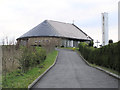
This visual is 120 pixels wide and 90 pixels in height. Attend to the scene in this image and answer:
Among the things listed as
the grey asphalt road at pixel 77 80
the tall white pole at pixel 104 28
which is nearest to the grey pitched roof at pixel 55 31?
Result: the tall white pole at pixel 104 28

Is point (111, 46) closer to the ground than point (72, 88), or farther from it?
farther from it

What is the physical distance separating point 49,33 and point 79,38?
976 cm

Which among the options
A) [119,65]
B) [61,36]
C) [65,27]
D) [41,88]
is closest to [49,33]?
[61,36]

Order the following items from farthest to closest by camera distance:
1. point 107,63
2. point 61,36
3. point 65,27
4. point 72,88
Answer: point 65,27 < point 61,36 < point 107,63 < point 72,88

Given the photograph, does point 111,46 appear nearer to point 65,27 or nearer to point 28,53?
point 28,53

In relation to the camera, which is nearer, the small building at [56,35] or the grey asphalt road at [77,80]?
the grey asphalt road at [77,80]

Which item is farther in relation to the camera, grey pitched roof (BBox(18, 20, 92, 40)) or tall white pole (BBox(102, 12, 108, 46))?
grey pitched roof (BBox(18, 20, 92, 40))

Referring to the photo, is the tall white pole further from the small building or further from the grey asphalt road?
the small building

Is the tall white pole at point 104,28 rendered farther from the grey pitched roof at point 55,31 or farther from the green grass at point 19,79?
the grey pitched roof at point 55,31

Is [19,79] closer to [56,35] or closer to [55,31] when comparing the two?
[56,35]

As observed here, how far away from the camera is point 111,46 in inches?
559

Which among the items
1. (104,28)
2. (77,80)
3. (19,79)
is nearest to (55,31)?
(104,28)

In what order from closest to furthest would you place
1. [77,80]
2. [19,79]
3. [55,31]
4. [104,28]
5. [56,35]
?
[19,79]
[77,80]
[104,28]
[56,35]
[55,31]

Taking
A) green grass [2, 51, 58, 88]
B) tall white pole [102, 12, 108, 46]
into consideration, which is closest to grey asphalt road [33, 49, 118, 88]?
green grass [2, 51, 58, 88]
